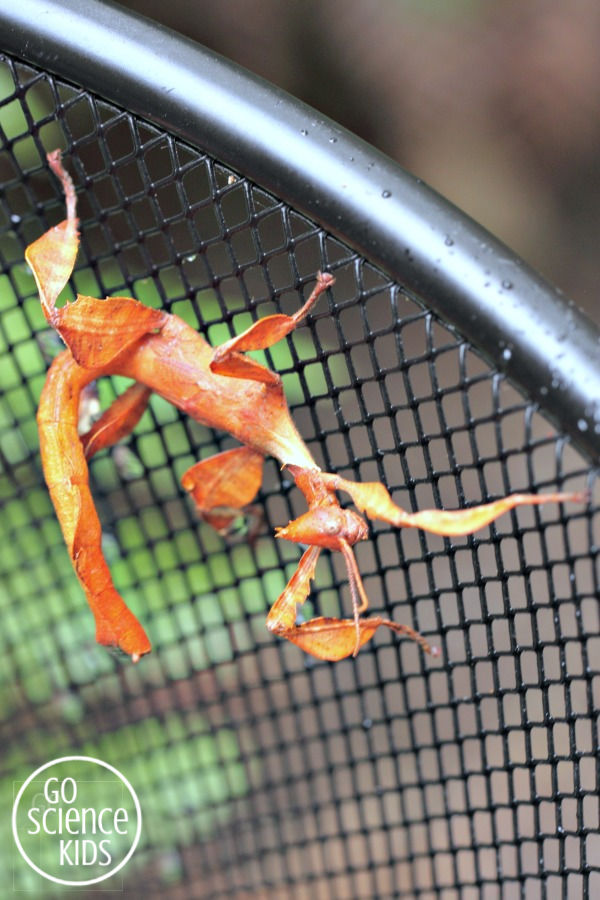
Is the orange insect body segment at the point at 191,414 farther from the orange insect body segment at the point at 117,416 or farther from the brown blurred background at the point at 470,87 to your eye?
the brown blurred background at the point at 470,87

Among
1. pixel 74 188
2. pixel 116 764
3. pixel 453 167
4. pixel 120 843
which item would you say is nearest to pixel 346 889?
pixel 116 764

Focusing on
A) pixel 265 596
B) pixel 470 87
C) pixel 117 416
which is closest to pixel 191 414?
pixel 117 416

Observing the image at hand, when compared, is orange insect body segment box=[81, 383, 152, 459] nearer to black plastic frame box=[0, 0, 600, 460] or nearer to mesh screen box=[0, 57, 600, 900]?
mesh screen box=[0, 57, 600, 900]

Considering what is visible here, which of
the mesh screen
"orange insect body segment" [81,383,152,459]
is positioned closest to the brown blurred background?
the mesh screen

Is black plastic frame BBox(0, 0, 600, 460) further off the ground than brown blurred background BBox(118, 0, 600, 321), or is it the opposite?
brown blurred background BBox(118, 0, 600, 321)

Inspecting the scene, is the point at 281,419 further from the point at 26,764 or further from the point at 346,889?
the point at 346,889

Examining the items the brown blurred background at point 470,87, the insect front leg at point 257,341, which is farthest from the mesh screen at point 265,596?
the brown blurred background at point 470,87
